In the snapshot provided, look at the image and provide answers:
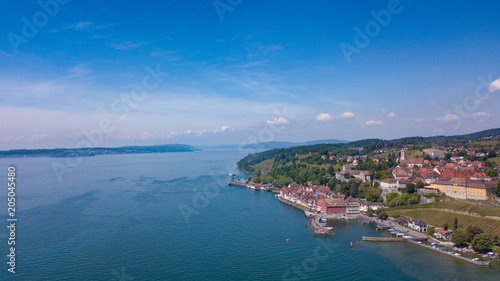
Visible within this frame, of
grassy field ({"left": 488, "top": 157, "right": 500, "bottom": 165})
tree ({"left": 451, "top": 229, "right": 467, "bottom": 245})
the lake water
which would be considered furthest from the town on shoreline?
the lake water

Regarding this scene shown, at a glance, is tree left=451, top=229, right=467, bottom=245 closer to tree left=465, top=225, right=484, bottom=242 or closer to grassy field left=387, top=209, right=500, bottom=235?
tree left=465, top=225, right=484, bottom=242

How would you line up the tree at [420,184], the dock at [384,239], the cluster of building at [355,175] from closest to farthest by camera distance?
the dock at [384,239]
the tree at [420,184]
the cluster of building at [355,175]

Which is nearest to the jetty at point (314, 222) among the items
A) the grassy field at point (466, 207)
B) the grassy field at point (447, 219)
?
the grassy field at point (447, 219)

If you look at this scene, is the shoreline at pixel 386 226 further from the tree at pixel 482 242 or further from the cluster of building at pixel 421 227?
the tree at pixel 482 242

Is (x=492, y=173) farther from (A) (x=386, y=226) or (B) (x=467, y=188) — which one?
(A) (x=386, y=226)

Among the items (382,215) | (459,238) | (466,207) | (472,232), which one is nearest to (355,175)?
(382,215)
